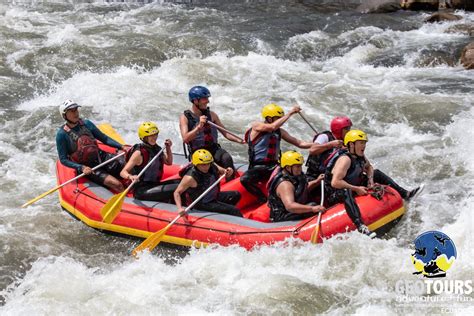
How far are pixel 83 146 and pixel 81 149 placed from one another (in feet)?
0.14

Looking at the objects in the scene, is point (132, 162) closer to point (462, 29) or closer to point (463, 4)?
point (462, 29)

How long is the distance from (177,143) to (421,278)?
519 cm

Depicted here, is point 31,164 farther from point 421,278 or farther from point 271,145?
point 421,278

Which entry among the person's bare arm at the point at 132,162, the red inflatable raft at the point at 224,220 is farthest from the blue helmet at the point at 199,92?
the red inflatable raft at the point at 224,220

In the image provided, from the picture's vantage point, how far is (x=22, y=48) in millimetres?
14141

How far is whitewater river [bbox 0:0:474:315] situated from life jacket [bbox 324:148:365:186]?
691mm

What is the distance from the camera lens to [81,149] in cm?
760

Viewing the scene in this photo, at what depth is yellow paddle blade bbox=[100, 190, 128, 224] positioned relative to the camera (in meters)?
6.98

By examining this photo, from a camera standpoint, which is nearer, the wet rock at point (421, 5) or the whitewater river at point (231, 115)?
the whitewater river at point (231, 115)

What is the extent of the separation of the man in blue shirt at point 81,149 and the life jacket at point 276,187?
6.27 feet

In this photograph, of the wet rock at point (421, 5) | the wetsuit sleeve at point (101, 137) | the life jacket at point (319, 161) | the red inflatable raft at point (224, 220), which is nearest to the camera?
the red inflatable raft at point (224, 220)

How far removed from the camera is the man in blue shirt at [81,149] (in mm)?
7480

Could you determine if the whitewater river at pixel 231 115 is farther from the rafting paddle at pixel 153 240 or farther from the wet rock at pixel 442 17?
the wet rock at pixel 442 17

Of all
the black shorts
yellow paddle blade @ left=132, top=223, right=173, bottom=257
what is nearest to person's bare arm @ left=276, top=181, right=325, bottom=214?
yellow paddle blade @ left=132, top=223, right=173, bottom=257
